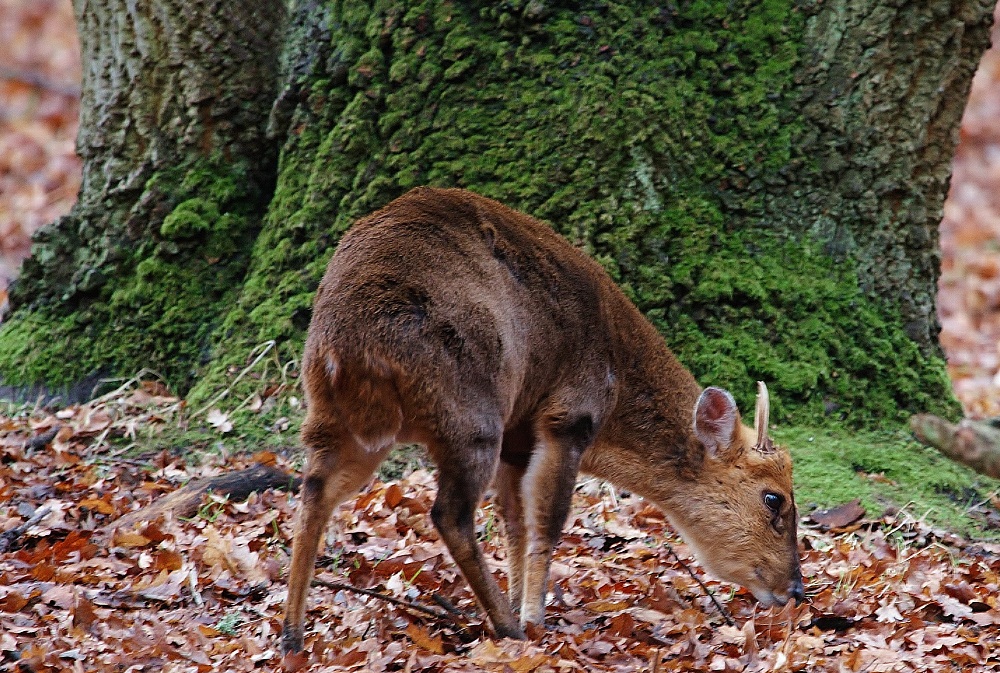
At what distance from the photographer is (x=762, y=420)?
5957 mm

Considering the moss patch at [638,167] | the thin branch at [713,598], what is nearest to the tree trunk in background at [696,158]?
the moss patch at [638,167]

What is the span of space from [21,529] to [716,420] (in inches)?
144

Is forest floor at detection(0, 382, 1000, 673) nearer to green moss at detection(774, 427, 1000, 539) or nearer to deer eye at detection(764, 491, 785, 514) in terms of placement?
green moss at detection(774, 427, 1000, 539)

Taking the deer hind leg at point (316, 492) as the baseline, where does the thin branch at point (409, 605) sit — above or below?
below

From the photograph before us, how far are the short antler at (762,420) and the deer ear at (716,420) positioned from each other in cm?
12

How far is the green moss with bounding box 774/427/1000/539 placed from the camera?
6.84 metres

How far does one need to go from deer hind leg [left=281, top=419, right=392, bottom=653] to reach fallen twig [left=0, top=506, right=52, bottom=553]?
74.4 inches

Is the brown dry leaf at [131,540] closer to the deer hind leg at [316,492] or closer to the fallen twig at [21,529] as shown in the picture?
the fallen twig at [21,529]

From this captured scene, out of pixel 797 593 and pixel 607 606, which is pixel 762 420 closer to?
A: pixel 797 593

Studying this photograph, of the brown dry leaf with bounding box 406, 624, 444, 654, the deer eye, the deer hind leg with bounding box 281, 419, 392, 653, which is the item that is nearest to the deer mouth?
the deer eye

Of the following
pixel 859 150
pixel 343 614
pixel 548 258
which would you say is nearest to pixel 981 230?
pixel 859 150

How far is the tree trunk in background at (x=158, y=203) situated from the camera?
7730mm

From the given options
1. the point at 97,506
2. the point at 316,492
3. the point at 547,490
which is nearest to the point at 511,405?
the point at 547,490

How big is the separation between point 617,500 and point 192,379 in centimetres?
289
